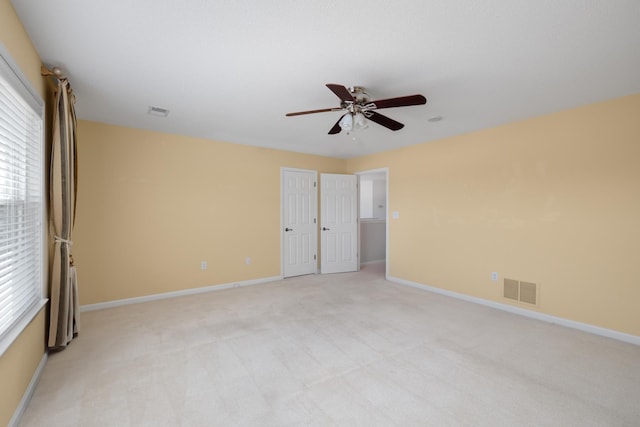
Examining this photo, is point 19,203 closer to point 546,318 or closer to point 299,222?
point 299,222

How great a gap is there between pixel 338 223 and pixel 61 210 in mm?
4276

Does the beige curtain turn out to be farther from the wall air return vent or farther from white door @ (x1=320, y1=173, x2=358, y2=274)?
the wall air return vent

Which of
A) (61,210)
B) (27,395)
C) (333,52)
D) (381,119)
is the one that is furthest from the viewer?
(381,119)

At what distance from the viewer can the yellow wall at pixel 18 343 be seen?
153 cm

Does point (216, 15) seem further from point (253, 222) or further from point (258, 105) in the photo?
point (253, 222)

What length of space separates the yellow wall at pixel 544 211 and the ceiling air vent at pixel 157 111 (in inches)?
146

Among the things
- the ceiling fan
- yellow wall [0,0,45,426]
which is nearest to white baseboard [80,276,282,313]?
yellow wall [0,0,45,426]

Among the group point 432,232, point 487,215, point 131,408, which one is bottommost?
point 131,408

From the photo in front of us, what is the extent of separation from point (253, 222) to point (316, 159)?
180 cm

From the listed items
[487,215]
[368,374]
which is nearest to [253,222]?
[368,374]

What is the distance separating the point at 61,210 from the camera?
7.93 feet

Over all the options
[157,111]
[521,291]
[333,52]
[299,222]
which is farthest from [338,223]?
[333,52]

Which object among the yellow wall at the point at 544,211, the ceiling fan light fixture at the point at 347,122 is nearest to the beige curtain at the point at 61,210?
the ceiling fan light fixture at the point at 347,122

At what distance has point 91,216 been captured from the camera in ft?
11.9
